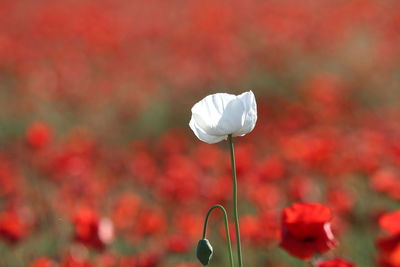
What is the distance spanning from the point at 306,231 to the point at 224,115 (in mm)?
379

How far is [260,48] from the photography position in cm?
652

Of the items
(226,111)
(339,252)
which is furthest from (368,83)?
(226,111)

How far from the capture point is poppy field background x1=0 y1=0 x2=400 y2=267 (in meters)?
2.57

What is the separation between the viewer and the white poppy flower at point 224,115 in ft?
4.19

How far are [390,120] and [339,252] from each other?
1.97m

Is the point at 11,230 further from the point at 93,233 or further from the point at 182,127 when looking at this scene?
the point at 182,127

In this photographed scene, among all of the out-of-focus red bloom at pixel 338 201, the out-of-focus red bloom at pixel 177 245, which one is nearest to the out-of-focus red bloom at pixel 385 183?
the out-of-focus red bloom at pixel 338 201

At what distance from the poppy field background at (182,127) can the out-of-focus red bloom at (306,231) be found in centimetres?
12

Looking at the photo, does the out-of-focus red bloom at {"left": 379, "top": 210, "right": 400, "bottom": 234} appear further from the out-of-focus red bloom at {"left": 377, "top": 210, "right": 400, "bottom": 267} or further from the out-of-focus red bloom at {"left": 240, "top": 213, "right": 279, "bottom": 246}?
the out-of-focus red bloom at {"left": 240, "top": 213, "right": 279, "bottom": 246}

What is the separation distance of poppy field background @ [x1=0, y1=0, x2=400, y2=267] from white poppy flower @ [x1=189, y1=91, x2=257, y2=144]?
0.36 metres

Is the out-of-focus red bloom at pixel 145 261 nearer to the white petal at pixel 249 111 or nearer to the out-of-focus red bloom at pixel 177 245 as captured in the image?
the out-of-focus red bloom at pixel 177 245

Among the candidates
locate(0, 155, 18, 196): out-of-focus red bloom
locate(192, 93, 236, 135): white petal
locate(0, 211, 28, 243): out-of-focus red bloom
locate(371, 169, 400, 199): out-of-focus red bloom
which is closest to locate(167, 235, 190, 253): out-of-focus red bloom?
locate(0, 211, 28, 243): out-of-focus red bloom

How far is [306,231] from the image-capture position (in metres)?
1.50

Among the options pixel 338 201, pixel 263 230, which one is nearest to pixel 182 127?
pixel 338 201
